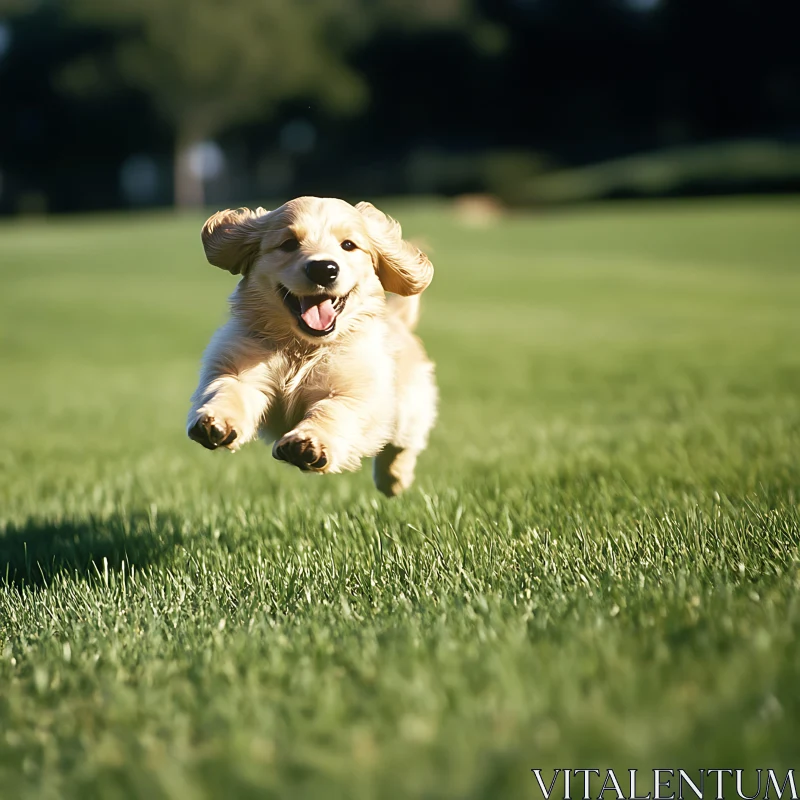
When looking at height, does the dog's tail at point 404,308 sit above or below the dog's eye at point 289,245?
below

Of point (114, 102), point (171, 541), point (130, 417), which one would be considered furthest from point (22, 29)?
point (171, 541)

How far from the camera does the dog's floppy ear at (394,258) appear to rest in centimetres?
340

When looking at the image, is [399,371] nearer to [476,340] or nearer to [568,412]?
[568,412]

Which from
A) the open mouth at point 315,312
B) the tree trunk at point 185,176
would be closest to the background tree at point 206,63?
the tree trunk at point 185,176

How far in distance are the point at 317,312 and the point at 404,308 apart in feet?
3.74

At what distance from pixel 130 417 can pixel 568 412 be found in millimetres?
3835

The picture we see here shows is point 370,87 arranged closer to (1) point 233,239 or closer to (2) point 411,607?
(1) point 233,239

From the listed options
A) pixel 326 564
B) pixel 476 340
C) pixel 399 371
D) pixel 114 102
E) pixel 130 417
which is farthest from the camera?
pixel 114 102

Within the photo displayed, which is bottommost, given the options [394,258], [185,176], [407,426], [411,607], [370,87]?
[185,176]

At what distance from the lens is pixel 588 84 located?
185 feet

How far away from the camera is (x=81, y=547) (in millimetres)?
3947

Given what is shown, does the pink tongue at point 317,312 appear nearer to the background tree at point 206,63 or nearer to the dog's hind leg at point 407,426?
the dog's hind leg at point 407,426

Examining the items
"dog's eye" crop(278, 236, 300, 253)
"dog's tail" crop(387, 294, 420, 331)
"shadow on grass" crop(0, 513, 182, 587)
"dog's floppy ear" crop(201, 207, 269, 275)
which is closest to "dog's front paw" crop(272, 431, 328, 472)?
"dog's eye" crop(278, 236, 300, 253)

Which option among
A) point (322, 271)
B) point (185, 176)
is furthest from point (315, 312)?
point (185, 176)
